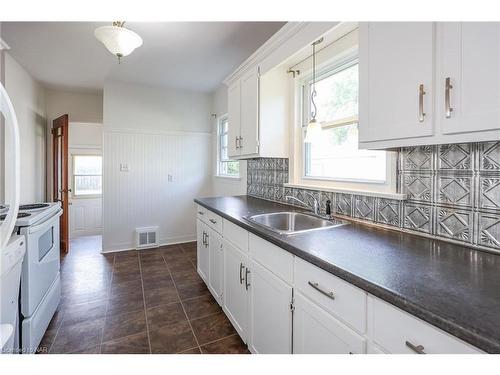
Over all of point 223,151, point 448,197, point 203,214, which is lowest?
point 203,214

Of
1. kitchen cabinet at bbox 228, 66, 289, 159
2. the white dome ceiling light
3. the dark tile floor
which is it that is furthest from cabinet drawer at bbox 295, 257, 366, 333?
the white dome ceiling light

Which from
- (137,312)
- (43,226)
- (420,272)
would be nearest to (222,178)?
(137,312)

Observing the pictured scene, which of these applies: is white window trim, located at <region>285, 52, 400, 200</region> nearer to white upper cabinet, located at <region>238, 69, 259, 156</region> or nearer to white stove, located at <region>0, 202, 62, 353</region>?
white upper cabinet, located at <region>238, 69, 259, 156</region>

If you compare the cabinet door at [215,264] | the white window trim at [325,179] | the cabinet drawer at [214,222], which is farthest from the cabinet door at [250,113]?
the cabinet door at [215,264]

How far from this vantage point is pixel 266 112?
2332mm

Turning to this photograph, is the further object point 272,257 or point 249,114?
point 249,114

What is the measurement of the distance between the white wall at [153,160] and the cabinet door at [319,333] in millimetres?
3391

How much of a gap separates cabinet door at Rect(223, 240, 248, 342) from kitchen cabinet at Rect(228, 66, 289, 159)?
974 mm

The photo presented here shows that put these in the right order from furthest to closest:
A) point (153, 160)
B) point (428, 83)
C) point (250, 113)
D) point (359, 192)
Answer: point (153, 160)
point (250, 113)
point (359, 192)
point (428, 83)

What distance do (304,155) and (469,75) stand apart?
1.48m

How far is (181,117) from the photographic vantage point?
4191 millimetres

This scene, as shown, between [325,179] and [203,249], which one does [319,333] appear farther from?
[203,249]

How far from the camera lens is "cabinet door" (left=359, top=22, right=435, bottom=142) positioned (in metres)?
1.01
